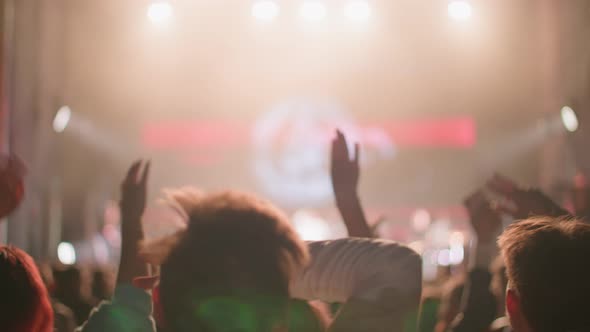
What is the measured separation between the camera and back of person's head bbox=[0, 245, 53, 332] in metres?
1.29

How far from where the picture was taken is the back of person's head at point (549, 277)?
121 centimetres

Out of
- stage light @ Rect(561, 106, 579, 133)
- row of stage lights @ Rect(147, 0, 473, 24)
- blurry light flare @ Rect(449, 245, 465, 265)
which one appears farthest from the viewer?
row of stage lights @ Rect(147, 0, 473, 24)

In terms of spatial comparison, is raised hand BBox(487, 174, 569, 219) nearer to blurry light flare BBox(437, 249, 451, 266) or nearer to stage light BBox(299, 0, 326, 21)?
blurry light flare BBox(437, 249, 451, 266)

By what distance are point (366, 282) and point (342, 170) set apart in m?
0.60

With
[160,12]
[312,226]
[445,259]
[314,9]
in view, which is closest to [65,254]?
[160,12]

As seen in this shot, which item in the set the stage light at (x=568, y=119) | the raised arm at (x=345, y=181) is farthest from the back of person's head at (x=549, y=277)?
the stage light at (x=568, y=119)

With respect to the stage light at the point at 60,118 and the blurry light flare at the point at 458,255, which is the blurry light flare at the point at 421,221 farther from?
the blurry light flare at the point at 458,255

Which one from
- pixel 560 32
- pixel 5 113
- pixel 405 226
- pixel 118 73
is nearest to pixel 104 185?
pixel 118 73

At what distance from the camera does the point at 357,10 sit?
9.18 meters

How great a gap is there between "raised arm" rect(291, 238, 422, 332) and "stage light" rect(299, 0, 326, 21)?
8256 millimetres

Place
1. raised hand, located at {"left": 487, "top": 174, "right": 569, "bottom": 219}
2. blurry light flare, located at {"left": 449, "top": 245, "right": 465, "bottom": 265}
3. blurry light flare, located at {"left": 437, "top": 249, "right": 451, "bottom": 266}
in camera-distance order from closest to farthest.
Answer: raised hand, located at {"left": 487, "top": 174, "right": 569, "bottom": 219} < blurry light flare, located at {"left": 449, "top": 245, "right": 465, "bottom": 265} < blurry light flare, located at {"left": 437, "top": 249, "right": 451, "bottom": 266}

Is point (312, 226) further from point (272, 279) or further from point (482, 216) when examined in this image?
point (272, 279)

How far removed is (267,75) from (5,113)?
6.17 metres

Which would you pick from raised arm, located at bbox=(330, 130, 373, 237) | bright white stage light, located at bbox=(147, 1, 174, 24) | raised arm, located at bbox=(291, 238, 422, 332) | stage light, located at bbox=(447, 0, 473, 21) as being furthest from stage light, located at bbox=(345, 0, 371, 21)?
raised arm, located at bbox=(291, 238, 422, 332)
